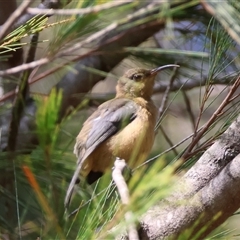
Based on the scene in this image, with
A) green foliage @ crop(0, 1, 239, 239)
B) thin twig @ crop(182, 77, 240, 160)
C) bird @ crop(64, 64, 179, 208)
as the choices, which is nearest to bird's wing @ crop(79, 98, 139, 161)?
bird @ crop(64, 64, 179, 208)

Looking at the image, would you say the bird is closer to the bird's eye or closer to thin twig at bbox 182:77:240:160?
the bird's eye

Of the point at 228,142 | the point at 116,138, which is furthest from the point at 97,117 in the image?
the point at 228,142

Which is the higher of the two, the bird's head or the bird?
the bird's head

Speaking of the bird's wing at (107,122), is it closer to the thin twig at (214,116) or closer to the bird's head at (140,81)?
the bird's head at (140,81)

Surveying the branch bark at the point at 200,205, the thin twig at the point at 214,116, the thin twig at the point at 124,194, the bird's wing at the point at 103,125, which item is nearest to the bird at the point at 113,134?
the bird's wing at the point at 103,125

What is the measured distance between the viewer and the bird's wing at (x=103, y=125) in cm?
249

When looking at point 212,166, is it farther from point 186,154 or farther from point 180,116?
point 180,116

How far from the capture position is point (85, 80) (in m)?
3.09

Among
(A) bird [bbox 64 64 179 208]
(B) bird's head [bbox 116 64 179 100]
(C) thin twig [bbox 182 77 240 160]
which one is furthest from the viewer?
(B) bird's head [bbox 116 64 179 100]

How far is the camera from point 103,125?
2.52 metres

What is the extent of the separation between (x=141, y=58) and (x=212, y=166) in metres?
1.33

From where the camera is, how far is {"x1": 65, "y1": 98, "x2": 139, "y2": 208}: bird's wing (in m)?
2.49

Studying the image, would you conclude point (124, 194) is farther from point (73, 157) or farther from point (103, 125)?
point (73, 157)

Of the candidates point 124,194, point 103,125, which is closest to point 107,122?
point 103,125
